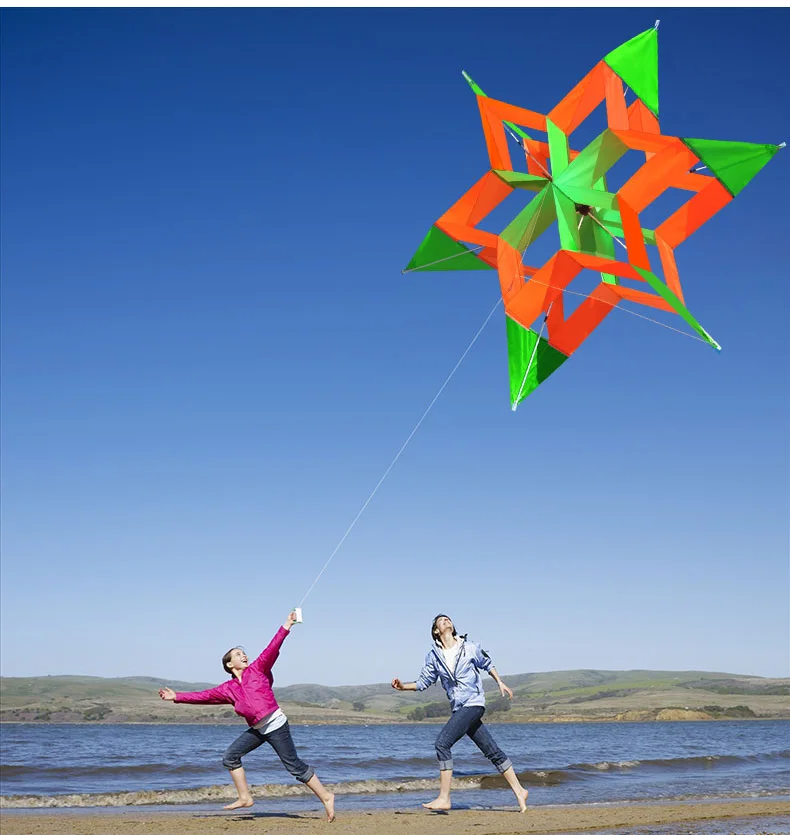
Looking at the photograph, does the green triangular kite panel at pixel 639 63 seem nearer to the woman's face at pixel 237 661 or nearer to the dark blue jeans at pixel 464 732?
the dark blue jeans at pixel 464 732

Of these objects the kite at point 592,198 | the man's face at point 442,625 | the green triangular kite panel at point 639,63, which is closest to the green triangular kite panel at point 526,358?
the kite at point 592,198

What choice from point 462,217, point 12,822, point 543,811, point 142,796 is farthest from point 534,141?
point 142,796

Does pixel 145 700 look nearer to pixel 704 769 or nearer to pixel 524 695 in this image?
pixel 524 695

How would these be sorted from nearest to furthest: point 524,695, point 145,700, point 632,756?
point 632,756 → point 145,700 → point 524,695

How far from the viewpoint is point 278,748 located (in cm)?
761

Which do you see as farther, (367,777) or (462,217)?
(367,777)

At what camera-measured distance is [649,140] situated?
700 centimetres

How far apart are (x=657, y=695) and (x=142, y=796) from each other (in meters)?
60.2

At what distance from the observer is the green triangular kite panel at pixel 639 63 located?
23.2 feet

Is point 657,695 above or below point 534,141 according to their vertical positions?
below

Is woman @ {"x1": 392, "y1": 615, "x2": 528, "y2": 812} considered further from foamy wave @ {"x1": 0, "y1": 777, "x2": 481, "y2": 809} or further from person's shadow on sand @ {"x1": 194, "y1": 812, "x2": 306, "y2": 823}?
foamy wave @ {"x1": 0, "y1": 777, "x2": 481, "y2": 809}

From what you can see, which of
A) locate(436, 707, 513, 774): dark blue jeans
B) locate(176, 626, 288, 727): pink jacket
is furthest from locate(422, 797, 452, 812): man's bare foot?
locate(176, 626, 288, 727): pink jacket

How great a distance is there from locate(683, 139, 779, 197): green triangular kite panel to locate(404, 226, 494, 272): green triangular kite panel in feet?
7.64

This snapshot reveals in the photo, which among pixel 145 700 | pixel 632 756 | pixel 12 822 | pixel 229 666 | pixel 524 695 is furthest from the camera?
pixel 524 695
